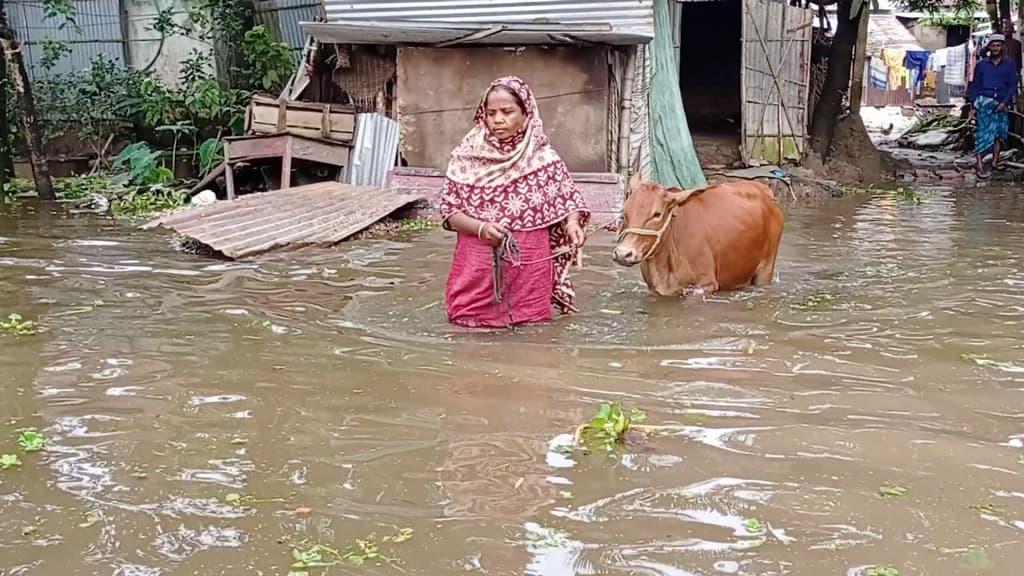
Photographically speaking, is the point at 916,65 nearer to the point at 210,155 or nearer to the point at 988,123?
the point at 988,123

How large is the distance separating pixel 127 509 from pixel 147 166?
32.8 ft

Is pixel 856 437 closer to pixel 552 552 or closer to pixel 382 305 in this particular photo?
pixel 552 552

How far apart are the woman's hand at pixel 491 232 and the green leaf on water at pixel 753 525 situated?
2.57 m

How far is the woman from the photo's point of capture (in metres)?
5.45

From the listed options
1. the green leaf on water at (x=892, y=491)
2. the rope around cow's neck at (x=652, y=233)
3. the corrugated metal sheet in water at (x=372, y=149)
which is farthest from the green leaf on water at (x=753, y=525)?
the corrugated metal sheet in water at (x=372, y=149)

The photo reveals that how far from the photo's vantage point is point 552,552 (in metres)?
2.98

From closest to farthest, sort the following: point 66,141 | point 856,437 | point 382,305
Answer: point 856,437 < point 382,305 < point 66,141

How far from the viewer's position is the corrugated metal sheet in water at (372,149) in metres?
11.5

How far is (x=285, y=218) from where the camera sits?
9.42 meters

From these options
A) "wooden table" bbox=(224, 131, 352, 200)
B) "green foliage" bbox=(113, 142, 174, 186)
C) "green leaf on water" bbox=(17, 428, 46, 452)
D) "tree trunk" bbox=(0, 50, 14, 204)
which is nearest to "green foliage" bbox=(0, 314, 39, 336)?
"green leaf on water" bbox=(17, 428, 46, 452)

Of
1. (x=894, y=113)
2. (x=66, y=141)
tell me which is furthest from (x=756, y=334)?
(x=894, y=113)

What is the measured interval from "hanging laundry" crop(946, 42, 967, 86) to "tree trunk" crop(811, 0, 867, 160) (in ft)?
48.5

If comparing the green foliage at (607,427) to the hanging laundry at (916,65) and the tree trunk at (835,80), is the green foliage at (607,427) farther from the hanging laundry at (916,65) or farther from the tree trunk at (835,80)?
the hanging laundry at (916,65)

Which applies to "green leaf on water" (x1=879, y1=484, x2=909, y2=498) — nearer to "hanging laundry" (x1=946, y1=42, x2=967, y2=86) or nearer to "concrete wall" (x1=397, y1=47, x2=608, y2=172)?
"concrete wall" (x1=397, y1=47, x2=608, y2=172)
